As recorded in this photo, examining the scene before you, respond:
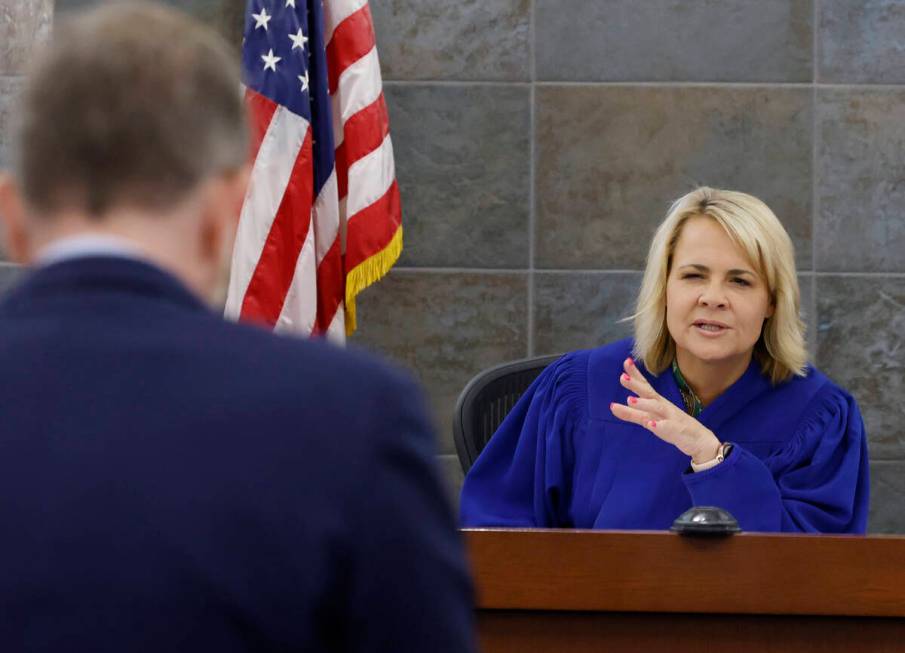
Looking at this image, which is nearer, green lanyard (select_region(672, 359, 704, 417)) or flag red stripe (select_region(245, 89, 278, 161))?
green lanyard (select_region(672, 359, 704, 417))

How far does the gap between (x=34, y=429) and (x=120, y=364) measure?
0.20 feet

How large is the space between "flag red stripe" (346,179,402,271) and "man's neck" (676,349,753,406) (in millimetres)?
1441

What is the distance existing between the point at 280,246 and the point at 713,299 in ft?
5.15

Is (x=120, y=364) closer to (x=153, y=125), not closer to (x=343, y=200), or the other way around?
(x=153, y=125)

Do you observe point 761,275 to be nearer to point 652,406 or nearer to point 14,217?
point 652,406

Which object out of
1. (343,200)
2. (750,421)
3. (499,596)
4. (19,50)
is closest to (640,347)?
(750,421)

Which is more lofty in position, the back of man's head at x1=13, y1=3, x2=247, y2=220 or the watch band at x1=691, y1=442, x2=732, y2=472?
the back of man's head at x1=13, y1=3, x2=247, y2=220

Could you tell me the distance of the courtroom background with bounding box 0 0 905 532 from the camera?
4602 mm

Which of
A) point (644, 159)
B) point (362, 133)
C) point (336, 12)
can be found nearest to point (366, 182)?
point (362, 133)

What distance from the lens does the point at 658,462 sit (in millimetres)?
2832

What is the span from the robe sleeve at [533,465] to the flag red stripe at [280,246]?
1278mm

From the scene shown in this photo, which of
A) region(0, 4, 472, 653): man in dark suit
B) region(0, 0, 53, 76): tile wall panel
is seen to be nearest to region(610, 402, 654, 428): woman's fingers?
region(0, 4, 472, 653): man in dark suit

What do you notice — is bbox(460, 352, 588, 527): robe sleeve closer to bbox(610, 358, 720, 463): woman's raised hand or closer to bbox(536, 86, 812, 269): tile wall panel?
bbox(610, 358, 720, 463): woman's raised hand

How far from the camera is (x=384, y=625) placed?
88 centimetres
